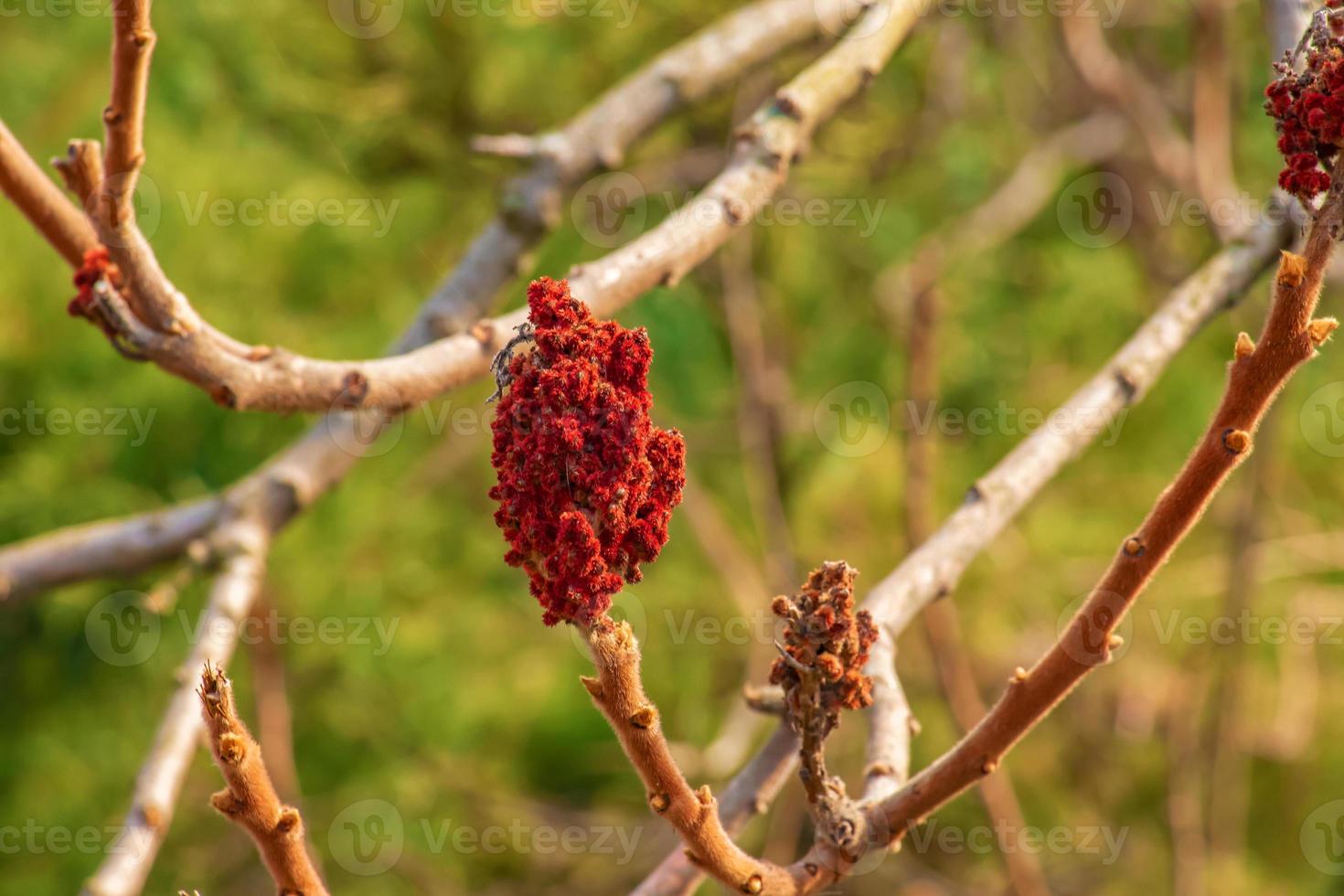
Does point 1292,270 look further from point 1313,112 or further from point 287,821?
point 287,821

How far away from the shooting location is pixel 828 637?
1215mm

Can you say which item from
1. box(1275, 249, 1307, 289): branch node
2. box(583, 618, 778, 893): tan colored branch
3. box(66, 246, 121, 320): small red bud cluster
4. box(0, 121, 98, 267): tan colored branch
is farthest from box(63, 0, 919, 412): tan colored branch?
box(1275, 249, 1307, 289): branch node

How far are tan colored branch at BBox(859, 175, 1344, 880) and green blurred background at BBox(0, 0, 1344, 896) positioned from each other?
2.42 metres

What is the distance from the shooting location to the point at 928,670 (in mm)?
5137

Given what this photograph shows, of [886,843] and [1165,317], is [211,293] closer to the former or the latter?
[1165,317]

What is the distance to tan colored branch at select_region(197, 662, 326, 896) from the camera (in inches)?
40.6

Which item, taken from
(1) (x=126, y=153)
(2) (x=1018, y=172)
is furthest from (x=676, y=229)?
(2) (x=1018, y=172)

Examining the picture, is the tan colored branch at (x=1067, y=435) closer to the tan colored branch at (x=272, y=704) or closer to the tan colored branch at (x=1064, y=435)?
the tan colored branch at (x=1064, y=435)

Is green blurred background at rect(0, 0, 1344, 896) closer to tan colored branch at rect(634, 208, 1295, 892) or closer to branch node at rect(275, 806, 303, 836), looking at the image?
tan colored branch at rect(634, 208, 1295, 892)

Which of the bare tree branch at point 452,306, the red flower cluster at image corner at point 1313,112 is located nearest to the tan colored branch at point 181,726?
the bare tree branch at point 452,306

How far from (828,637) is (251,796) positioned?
1.69 feet

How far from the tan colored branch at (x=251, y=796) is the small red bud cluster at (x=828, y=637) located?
457mm

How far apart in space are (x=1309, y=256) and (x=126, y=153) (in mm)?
1296

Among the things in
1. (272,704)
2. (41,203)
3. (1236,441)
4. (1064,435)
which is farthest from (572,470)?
(272,704)
